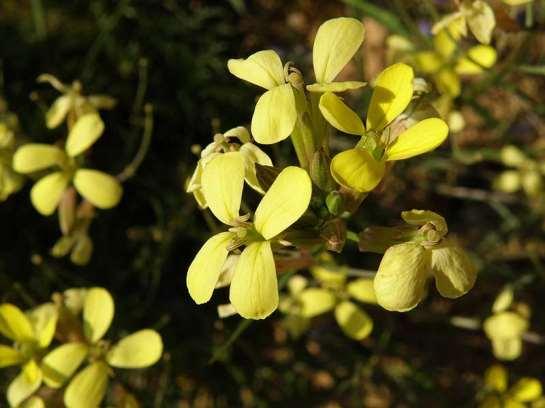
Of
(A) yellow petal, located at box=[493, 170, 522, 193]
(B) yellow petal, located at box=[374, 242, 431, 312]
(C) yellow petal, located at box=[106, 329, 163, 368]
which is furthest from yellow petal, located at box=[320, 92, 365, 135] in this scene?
(A) yellow petal, located at box=[493, 170, 522, 193]

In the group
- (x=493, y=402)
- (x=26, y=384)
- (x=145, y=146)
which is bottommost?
(x=493, y=402)

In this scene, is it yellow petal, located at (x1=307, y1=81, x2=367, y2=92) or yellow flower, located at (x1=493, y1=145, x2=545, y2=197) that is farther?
yellow flower, located at (x1=493, y1=145, x2=545, y2=197)

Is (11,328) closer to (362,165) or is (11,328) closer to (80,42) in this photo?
(362,165)

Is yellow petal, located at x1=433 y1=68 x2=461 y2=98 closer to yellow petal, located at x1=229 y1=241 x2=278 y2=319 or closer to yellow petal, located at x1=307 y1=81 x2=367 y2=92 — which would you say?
yellow petal, located at x1=307 y1=81 x2=367 y2=92

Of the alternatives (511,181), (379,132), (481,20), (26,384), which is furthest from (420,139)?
(511,181)

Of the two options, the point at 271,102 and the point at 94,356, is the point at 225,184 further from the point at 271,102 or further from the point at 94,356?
the point at 94,356
